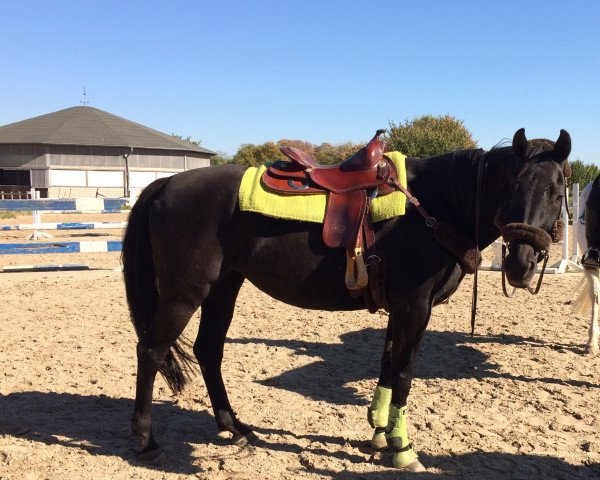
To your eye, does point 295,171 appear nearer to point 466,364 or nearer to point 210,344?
point 210,344

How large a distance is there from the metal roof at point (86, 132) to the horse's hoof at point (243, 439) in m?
42.0

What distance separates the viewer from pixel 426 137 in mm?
40125

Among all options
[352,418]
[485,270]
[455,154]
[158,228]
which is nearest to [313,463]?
[352,418]

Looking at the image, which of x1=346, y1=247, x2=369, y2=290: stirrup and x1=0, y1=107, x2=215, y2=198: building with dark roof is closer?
x1=346, y1=247, x2=369, y2=290: stirrup

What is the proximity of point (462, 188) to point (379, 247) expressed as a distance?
59cm

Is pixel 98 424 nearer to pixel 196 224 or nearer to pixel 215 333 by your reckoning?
pixel 215 333

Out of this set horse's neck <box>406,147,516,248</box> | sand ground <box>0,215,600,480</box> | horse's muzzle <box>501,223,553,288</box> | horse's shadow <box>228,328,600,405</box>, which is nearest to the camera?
horse's muzzle <box>501,223,553,288</box>

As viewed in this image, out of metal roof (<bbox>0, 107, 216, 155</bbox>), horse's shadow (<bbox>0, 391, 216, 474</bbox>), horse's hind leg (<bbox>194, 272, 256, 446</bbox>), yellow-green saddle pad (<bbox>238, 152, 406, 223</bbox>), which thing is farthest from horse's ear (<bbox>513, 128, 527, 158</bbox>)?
metal roof (<bbox>0, 107, 216, 155</bbox>)

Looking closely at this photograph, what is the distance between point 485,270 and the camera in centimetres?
1003

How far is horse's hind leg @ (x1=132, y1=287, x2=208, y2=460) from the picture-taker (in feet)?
10.8

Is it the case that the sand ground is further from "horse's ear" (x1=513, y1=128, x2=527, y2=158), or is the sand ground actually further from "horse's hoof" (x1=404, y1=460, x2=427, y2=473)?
"horse's ear" (x1=513, y1=128, x2=527, y2=158)

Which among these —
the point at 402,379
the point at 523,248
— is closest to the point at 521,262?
the point at 523,248

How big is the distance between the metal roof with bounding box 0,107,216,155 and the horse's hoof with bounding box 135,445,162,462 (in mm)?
41947

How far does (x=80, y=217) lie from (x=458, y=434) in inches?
864
